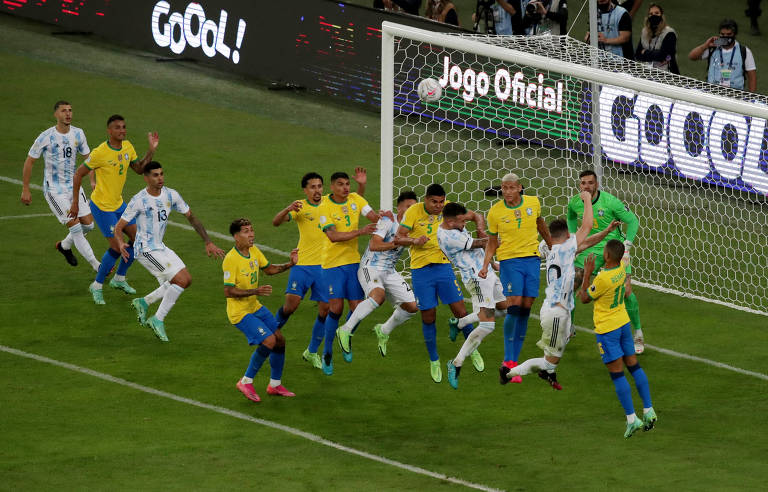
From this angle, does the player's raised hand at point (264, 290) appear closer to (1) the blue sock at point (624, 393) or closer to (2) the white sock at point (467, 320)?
(2) the white sock at point (467, 320)

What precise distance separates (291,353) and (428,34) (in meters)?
4.23

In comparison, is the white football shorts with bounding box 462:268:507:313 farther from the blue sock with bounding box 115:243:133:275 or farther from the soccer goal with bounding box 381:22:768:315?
Answer: the blue sock with bounding box 115:243:133:275

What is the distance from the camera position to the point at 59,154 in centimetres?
1734

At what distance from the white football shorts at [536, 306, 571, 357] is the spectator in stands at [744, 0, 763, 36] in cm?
1979

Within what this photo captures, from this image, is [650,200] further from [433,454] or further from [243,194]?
[433,454]

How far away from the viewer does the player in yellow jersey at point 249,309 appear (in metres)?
13.3

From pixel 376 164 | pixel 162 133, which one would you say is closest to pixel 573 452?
pixel 376 164

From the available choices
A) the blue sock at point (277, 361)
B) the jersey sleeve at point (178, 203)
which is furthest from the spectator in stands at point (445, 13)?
the blue sock at point (277, 361)

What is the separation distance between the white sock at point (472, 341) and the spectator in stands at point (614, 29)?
9874mm

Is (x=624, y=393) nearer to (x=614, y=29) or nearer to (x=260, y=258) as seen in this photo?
(x=260, y=258)

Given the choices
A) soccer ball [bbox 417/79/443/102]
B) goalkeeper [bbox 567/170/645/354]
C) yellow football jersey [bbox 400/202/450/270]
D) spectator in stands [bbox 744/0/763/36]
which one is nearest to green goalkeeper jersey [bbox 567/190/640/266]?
goalkeeper [bbox 567/170/645/354]

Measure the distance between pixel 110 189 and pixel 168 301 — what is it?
7.12ft

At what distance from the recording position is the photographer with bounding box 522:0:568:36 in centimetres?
2466

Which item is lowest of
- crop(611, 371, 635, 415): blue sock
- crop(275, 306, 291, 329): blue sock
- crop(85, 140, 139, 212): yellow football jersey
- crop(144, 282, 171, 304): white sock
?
crop(611, 371, 635, 415): blue sock
